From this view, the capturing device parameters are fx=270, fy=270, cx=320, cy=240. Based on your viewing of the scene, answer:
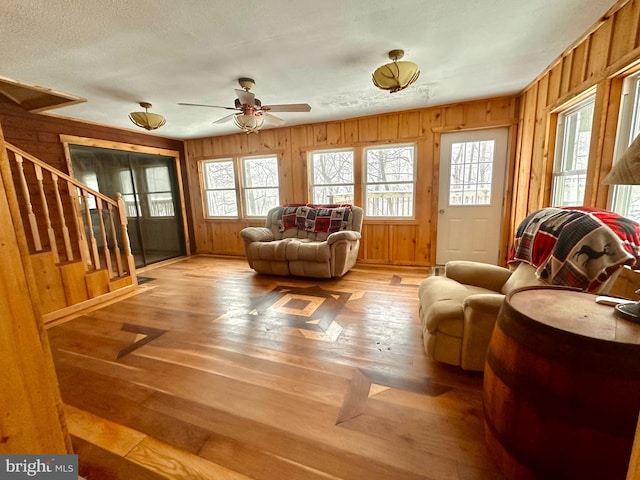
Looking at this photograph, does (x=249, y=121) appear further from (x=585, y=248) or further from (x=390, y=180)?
(x=585, y=248)

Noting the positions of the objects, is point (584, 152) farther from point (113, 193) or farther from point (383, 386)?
point (113, 193)

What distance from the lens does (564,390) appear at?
81 centimetres

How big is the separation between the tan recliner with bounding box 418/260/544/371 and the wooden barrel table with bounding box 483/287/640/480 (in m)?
0.51

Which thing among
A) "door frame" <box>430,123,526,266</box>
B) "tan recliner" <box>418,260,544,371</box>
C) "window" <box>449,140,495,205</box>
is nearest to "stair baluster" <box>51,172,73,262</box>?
"tan recliner" <box>418,260,544,371</box>

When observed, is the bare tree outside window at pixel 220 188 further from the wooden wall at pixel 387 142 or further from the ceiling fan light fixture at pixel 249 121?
the ceiling fan light fixture at pixel 249 121

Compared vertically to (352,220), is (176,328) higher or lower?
lower

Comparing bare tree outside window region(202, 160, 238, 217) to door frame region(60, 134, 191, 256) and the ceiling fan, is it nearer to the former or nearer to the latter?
door frame region(60, 134, 191, 256)

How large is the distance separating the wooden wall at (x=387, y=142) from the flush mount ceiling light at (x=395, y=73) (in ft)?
5.62

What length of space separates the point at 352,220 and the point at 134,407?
3011mm

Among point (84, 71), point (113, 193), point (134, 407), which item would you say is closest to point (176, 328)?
point (134, 407)

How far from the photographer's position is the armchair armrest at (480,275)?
203 cm

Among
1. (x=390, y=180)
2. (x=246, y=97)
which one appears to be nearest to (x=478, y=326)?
(x=246, y=97)

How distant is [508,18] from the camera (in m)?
1.84

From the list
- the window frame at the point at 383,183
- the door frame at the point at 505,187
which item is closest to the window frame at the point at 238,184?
the window frame at the point at 383,183
